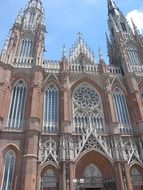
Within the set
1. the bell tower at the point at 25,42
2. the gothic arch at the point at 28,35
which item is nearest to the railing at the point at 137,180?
the bell tower at the point at 25,42

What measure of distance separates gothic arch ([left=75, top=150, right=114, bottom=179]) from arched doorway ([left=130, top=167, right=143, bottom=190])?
227cm

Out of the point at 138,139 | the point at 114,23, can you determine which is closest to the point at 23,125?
the point at 138,139

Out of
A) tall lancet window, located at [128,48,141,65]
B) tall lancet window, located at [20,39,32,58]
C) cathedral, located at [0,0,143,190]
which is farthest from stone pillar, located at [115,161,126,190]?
tall lancet window, located at [20,39,32,58]

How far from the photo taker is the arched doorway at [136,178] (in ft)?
62.7

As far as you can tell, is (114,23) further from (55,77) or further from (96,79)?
(55,77)

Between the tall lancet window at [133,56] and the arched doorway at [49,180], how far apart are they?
19176 mm

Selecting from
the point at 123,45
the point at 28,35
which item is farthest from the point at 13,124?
the point at 123,45

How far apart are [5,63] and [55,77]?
6377 millimetres

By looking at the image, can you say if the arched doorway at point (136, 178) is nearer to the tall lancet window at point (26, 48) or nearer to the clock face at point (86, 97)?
the clock face at point (86, 97)

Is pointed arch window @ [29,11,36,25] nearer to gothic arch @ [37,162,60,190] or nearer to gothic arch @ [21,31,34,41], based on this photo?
gothic arch @ [21,31,34,41]

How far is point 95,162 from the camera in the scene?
20469 millimetres

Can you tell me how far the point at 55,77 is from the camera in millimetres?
25625

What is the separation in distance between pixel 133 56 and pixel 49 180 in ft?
71.8

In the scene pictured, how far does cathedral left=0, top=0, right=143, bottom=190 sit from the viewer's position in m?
18.4
